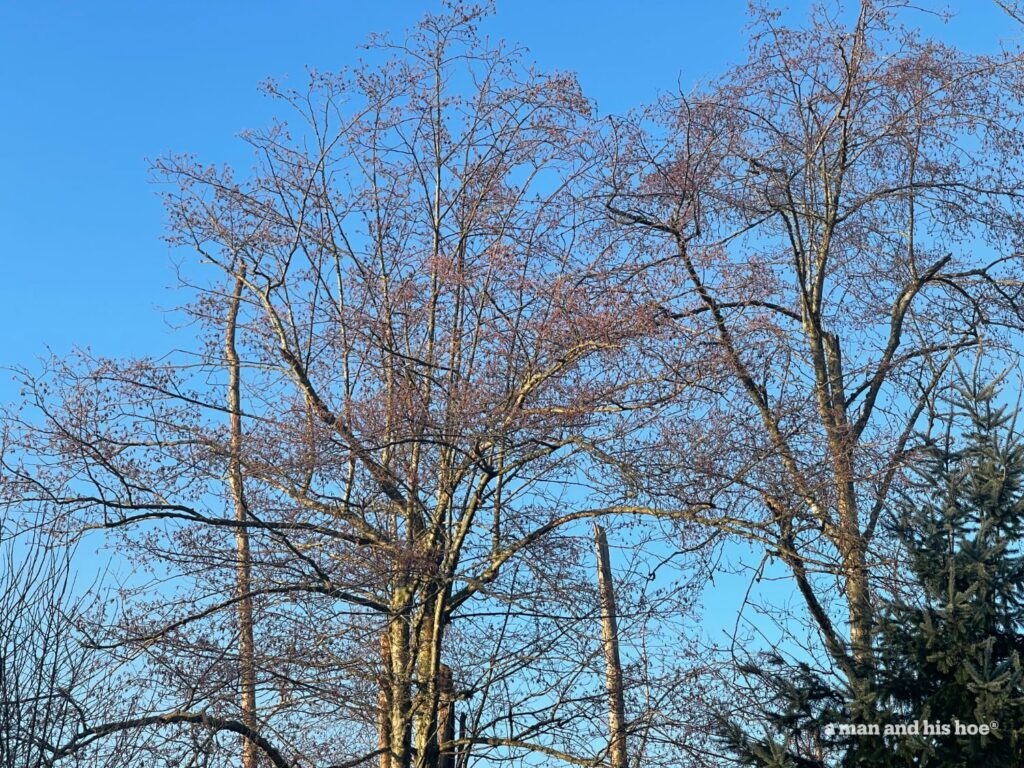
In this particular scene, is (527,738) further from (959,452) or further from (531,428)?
(959,452)

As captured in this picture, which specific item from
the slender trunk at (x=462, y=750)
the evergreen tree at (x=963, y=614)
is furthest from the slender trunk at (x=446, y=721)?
the evergreen tree at (x=963, y=614)

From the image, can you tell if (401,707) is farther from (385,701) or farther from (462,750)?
(462,750)

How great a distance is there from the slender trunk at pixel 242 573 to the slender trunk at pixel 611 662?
2886mm

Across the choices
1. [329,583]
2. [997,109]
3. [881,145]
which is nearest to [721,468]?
[329,583]

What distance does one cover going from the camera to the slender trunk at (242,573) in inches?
397

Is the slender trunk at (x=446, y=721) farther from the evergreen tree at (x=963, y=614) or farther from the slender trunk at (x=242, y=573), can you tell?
the evergreen tree at (x=963, y=614)

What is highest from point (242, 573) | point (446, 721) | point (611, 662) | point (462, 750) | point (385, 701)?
point (242, 573)

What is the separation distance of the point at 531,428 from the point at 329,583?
204 cm

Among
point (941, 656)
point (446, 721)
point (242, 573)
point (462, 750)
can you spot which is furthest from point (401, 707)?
point (941, 656)

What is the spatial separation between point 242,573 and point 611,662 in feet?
10.4

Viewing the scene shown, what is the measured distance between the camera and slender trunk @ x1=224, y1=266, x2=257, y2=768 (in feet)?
33.1

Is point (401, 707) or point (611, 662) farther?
point (611, 662)

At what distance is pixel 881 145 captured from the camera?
509 inches

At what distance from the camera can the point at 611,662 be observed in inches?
416
